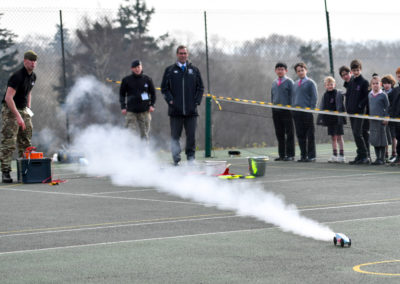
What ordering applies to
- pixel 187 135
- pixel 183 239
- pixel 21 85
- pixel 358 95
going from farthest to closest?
pixel 358 95 < pixel 187 135 < pixel 21 85 < pixel 183 239

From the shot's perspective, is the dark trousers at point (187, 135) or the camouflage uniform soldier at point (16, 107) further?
the dark trousers at point (187, 135)

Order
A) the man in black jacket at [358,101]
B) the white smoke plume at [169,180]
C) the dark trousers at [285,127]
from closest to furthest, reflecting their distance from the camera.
Answer: the white smoke plume at [169,180] → the man in black jacket at [358,101] → the dark trousers at [285,127]

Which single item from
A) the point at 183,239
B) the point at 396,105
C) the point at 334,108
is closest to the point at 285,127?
→ the point at 334,108

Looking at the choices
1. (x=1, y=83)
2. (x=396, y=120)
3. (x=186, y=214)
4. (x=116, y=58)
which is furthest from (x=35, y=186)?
(x=116, y=58)

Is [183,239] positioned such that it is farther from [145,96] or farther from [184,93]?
[145,96]

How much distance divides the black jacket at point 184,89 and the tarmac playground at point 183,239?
361 centimetres

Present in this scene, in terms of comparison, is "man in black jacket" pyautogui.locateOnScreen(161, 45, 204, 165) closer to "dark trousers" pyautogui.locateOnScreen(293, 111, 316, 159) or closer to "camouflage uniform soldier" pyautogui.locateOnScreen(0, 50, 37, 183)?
"dark trousers" pyautogui.locateOnScreen(293, 111, 316, 159)

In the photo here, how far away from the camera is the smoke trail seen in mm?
8484

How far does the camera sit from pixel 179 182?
13148mm

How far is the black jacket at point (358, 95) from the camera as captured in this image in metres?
16.2

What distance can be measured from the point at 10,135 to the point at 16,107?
0.51 m


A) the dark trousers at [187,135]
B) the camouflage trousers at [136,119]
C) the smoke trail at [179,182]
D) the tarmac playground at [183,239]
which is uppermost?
the camouflage trousers at [136,119]

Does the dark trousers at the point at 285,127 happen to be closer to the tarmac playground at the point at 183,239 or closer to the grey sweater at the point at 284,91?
the grey sweater at the point at 284,91

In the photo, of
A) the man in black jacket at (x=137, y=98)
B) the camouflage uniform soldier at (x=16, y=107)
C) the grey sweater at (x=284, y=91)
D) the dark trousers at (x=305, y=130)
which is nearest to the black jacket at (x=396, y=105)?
the dark trousers at (x=305, y=130)
